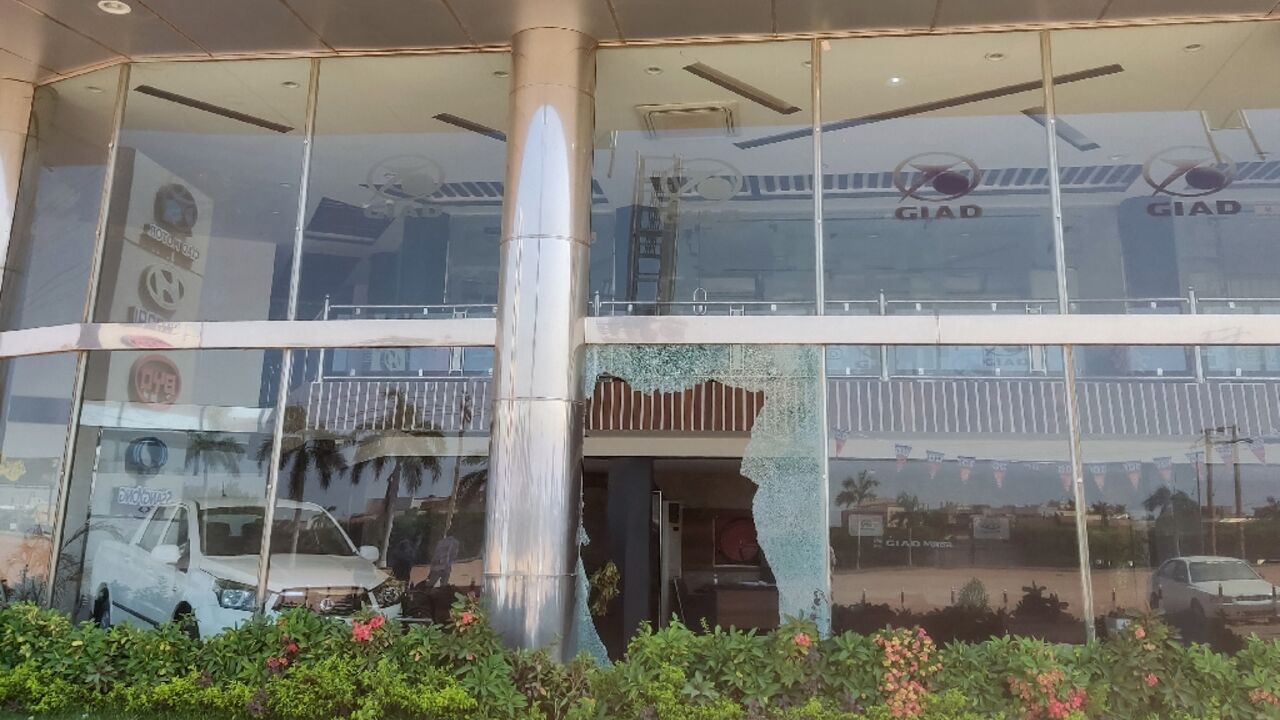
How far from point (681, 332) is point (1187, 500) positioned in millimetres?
3618

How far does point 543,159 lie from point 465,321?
53.6 inches

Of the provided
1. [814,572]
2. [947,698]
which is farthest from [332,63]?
[947,698]

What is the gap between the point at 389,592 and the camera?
21.9 ft

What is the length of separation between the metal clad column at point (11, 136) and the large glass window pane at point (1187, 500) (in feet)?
29.9

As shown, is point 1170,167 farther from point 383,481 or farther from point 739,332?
point 383,481

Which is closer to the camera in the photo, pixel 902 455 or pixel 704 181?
pixel 902 455

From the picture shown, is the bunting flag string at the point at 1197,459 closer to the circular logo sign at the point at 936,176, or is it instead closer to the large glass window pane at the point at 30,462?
the circular logo sign at the point at 936,176

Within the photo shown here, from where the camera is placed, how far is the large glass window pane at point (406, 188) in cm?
729

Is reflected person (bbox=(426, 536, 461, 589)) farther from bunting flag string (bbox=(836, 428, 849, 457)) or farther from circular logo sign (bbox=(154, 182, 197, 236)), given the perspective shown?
circular logo sign (bbox=(154, 182, 197, 236))

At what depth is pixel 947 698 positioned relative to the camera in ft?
17.8

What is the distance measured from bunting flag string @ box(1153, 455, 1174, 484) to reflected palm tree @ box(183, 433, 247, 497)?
6.61 meters

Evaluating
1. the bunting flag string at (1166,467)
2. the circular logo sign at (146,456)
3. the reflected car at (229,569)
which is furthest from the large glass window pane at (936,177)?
the circular logo sign at (146,456)

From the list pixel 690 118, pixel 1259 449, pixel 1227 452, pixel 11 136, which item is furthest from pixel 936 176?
pixel 11 136

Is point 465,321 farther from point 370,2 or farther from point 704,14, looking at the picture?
point 704,14
